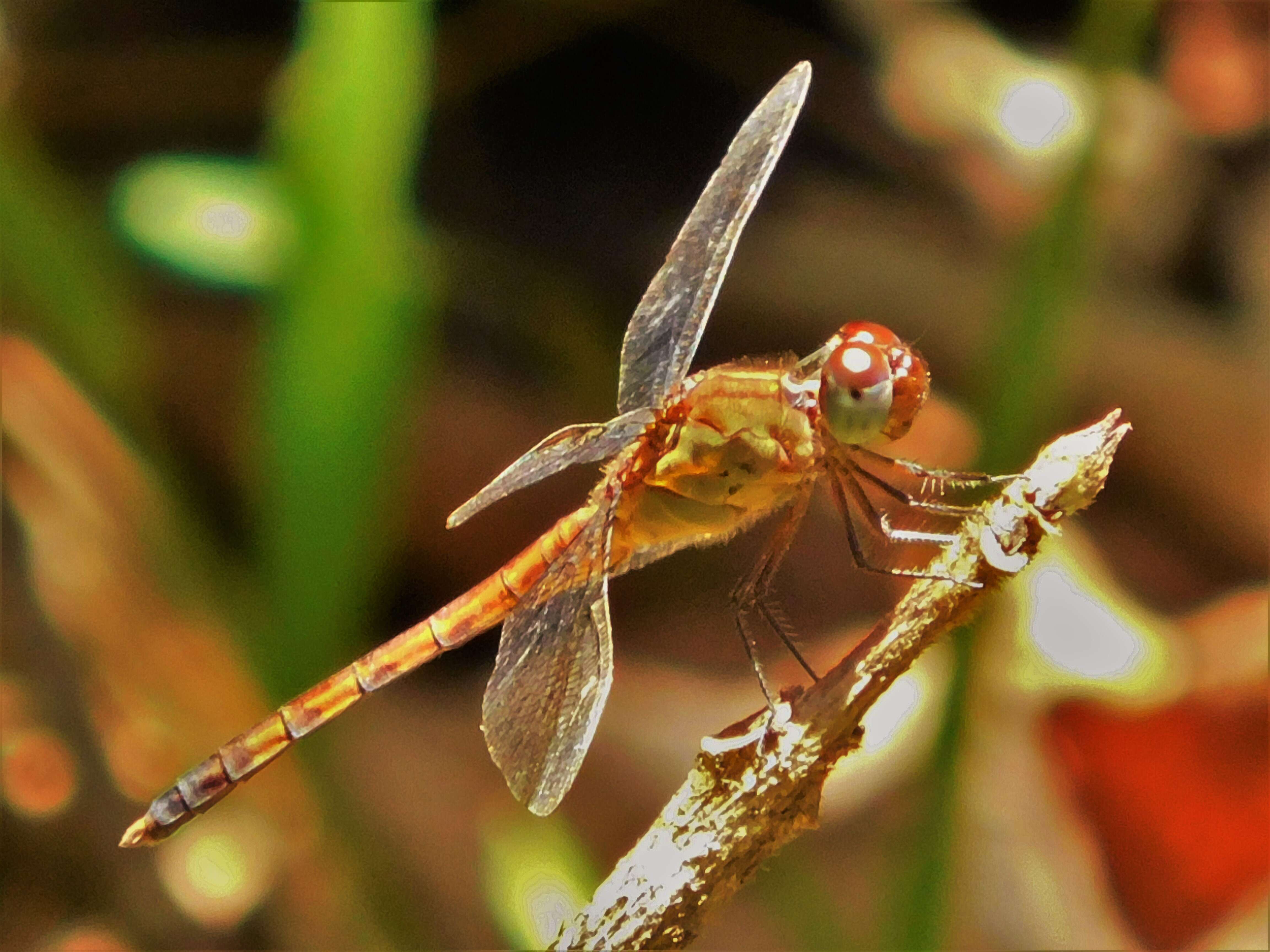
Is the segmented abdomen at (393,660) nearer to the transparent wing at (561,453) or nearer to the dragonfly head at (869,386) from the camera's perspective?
the transparent wing at (561,453)

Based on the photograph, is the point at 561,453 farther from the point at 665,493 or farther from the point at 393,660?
the point at 393,660

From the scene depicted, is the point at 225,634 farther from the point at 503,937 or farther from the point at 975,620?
the point at 975,620

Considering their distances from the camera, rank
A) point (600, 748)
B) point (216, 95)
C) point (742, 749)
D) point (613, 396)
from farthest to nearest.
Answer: point (216, 95), point (600, 748), point (613, 396), point (742, 749)

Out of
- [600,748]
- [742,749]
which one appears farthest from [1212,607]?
[742,749]

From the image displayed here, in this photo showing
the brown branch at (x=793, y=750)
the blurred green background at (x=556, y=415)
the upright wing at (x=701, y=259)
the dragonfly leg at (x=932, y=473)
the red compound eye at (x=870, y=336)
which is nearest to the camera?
the brown branch at (x=793, y=750)

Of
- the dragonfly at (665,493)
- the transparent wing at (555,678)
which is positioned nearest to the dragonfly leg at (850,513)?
the dragonfly at (665,493)
